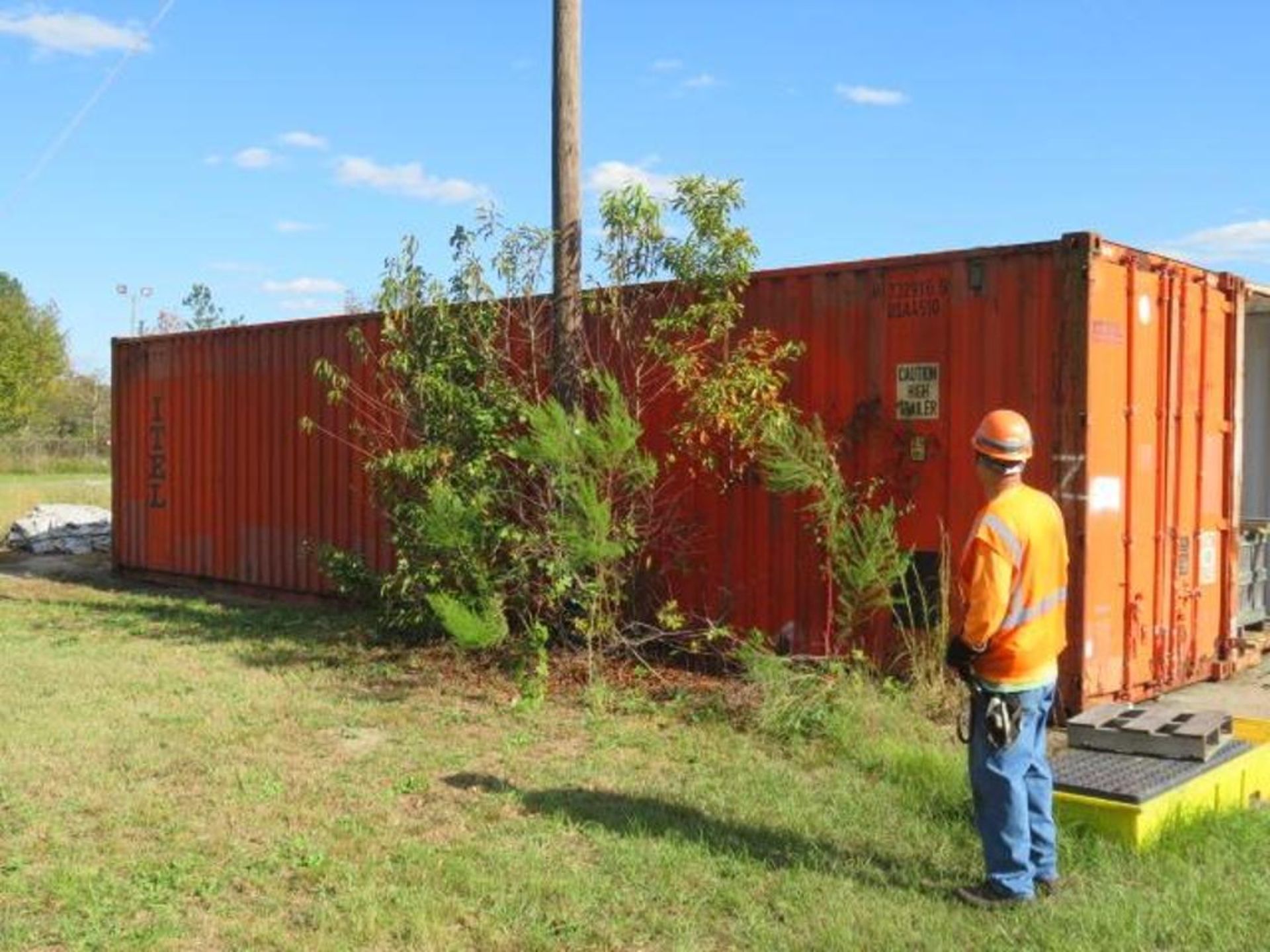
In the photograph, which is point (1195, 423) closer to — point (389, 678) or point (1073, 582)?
point (1073, 582)

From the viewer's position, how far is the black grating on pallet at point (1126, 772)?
5.25m

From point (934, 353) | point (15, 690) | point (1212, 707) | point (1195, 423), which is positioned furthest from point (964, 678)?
point (15, 690)

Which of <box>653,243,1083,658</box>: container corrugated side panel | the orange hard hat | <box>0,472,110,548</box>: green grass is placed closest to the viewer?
the orange hard hat

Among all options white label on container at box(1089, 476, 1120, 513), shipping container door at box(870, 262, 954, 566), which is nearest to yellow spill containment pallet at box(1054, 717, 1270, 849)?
white label on container at box(1089, 476, 1120, 513)

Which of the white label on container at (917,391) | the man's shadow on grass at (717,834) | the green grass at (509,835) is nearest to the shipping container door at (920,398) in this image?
the white label on container at (917,391)

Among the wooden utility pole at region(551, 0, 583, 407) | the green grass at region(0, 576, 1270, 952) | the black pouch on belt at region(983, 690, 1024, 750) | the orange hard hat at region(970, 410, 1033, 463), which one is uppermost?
the wooden utility pole at region(551, 0, 583, 407)

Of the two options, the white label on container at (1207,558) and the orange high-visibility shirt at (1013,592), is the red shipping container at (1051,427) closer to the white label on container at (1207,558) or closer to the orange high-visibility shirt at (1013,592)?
the white label on container at (1207,558)

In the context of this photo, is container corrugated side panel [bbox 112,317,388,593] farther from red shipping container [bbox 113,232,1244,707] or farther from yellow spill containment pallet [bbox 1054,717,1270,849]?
yellow spill containment pallet [bbox 1054,717,1270,849]

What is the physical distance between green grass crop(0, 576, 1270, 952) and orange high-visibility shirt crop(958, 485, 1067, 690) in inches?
34.8

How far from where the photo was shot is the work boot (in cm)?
461

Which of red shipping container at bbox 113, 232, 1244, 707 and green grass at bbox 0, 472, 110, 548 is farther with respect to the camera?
green grass at bbox 0, 472, 110, 548

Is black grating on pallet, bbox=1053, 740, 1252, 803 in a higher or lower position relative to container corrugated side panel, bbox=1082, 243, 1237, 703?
lower

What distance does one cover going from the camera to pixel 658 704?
27.0 feet

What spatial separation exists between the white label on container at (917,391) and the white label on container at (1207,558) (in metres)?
2.43
